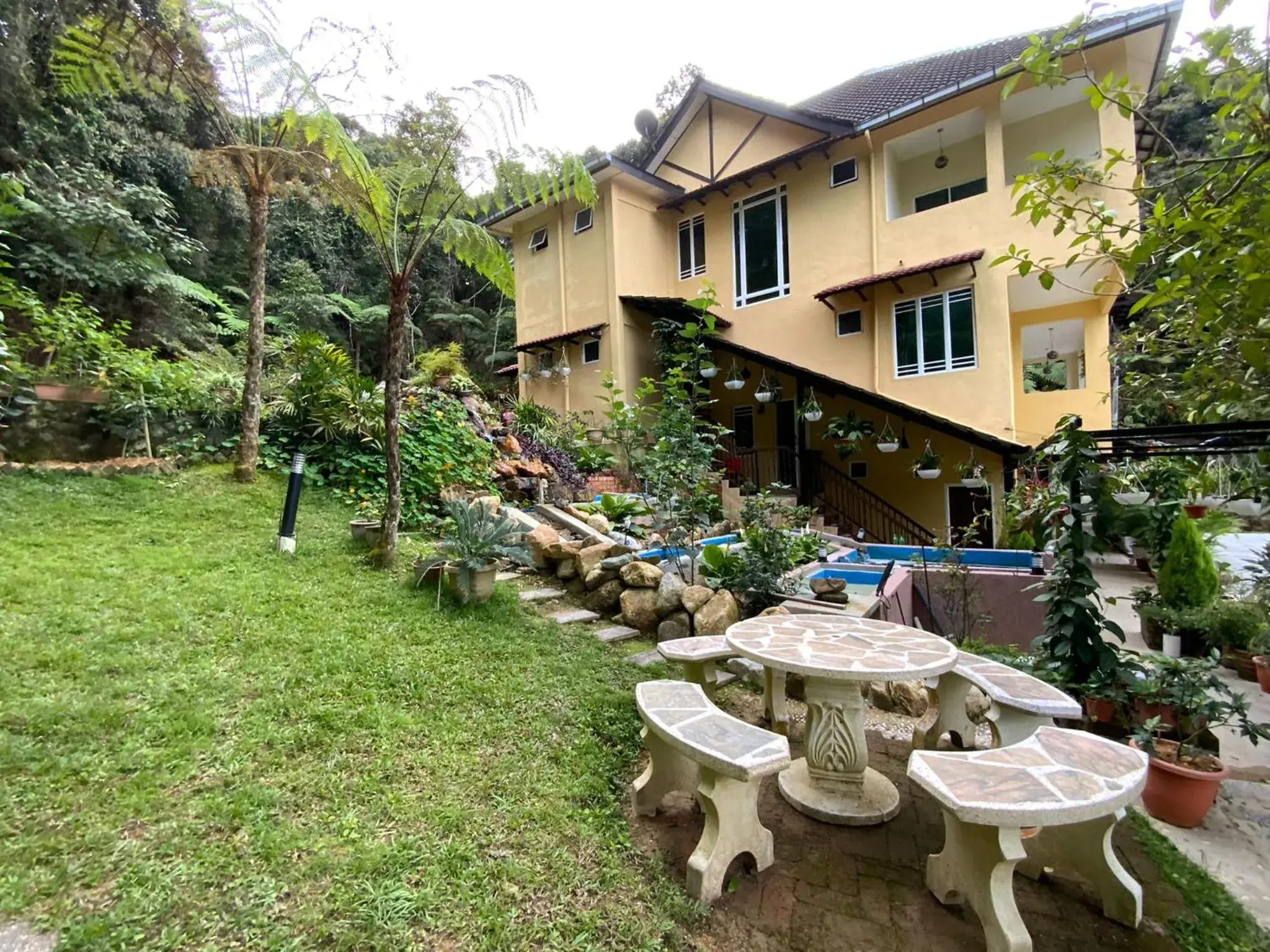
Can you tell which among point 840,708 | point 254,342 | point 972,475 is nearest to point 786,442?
point 972,475

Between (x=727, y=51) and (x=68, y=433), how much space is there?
14.3 metres

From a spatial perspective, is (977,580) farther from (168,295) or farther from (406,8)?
(168,295)

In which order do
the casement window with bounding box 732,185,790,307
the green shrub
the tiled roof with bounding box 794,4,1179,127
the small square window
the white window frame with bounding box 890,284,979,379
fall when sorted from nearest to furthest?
the green shrub < the tiled roof with bounding box 794,4,1179,127 < the white window frame with bounding box 890,284,979,379 < the small square window < the casement window with bounding box 732,185,790,307

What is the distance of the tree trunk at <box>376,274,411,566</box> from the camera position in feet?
14.8

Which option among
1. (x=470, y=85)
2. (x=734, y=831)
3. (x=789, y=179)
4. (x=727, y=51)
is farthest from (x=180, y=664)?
(x=727, y=51)

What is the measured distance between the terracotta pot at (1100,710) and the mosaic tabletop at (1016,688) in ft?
3.04

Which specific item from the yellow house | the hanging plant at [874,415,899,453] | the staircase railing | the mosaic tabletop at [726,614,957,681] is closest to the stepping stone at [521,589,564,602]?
the mosaic tabletop at [726,614,957,681]

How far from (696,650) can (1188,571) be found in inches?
226

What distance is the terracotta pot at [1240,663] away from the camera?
4.84 meters

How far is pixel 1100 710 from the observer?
3.44m

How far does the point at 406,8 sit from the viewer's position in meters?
5.07

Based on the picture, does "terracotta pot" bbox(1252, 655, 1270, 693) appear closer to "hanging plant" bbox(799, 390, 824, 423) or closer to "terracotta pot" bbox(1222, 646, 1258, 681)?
"terracotta pot" bbox(1222, 646, 1258, 681)

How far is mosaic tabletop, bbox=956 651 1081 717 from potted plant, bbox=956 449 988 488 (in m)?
5.91

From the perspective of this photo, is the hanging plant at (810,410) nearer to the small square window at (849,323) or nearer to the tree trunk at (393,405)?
the small square window at (849,323)
